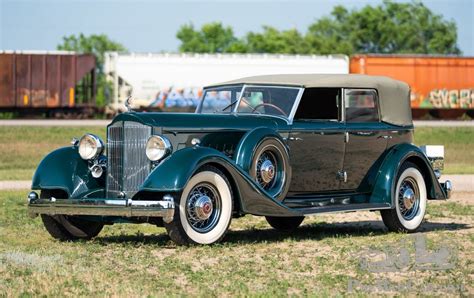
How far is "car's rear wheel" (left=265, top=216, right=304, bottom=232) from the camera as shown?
490 inches

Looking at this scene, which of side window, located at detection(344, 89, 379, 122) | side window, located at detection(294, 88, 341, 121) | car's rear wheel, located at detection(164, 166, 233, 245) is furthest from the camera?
side window, located at detection(344, 89, 379, 122)

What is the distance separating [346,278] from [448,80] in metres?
44.0

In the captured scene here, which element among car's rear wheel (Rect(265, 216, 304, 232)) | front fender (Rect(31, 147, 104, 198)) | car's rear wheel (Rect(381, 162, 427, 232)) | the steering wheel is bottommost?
car's rear wheel (Rect(265, 216, 304, 232))

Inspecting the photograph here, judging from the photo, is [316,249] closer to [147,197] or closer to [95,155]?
[147,197]

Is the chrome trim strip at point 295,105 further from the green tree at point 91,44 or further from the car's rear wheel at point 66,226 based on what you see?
the green tree at point 91,44

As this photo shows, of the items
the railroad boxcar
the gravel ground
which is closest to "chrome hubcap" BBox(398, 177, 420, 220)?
the gravel ground

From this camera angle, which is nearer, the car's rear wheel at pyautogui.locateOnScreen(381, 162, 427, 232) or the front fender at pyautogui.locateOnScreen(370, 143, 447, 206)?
the front fender at pyautogui.locateOnScreen(370, 143, 447, 206)

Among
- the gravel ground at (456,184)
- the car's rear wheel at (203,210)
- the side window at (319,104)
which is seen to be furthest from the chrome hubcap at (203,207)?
the gravel ground at (456,184)

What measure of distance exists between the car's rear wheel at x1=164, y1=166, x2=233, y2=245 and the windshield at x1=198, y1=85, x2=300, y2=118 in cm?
156

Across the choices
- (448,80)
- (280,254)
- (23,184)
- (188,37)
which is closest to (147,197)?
(280,254)

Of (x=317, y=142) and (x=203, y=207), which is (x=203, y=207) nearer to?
(x=203, y=207)

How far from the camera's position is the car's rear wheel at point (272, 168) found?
1049 cm

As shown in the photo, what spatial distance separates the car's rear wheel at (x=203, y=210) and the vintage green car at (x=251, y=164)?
12 millimetres

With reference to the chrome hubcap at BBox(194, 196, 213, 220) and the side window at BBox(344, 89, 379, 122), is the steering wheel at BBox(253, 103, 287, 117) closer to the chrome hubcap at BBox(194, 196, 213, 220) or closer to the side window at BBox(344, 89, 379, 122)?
the side window at BBox(344, 89, 379, 122)
